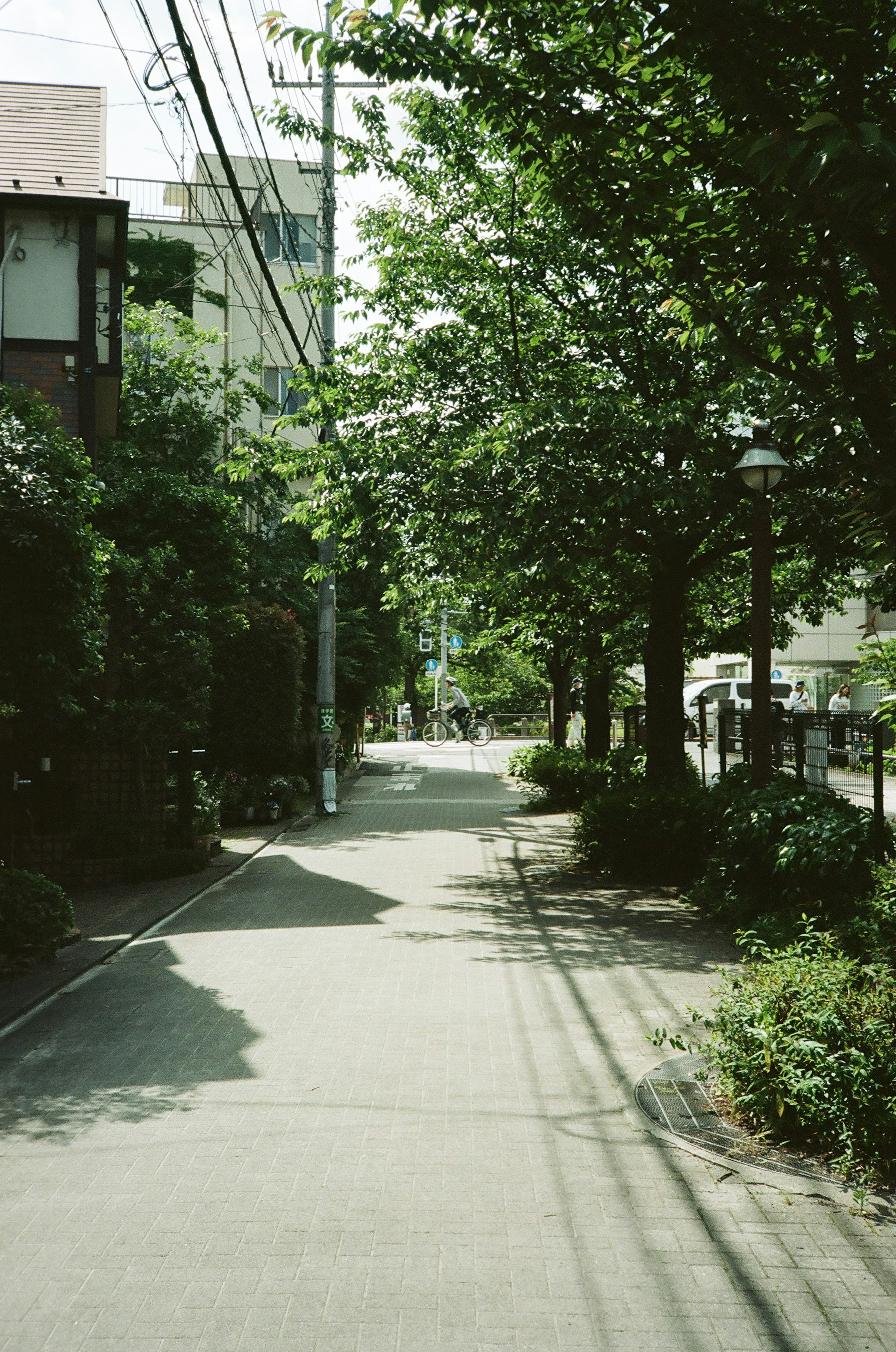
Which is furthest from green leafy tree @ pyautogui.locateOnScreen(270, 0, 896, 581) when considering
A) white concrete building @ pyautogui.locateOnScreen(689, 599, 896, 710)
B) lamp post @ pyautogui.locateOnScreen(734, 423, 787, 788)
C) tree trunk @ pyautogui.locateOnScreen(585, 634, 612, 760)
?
white concrete building @ pyautogui.locateOnScreen(689, 599, 896, 710)

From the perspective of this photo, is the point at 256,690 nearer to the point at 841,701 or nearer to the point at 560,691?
the point at 560,691

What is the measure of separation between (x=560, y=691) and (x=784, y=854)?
58.2 feet

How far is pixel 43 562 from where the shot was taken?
8094 millimetres

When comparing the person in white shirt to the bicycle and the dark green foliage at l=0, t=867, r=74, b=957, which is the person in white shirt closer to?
the bicycle

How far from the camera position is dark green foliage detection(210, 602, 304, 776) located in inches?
757

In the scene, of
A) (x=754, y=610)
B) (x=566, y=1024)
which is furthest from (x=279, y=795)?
(x=566, y=1024)

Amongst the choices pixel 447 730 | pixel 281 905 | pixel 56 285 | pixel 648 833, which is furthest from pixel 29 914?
pixel 447 730

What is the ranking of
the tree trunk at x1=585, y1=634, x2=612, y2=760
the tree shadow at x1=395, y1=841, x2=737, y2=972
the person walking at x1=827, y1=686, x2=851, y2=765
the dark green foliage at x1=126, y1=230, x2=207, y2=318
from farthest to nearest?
1. the dark green foliage at x1=126, y1=230, x2=207, y2=318
2. the tree trunk at x1=585, y1=634, x2=612, y2=760
3. the person walking at x1=827, y1=686, x2=851, y2=765
4. the tree shadow at x1=395, y1=841, x2=737, y2=972

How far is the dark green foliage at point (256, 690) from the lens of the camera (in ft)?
63.1

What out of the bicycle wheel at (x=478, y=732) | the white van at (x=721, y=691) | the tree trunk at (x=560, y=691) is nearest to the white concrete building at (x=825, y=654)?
the white van at (x=721, y=691)

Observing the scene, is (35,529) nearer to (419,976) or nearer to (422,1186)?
(419,976)

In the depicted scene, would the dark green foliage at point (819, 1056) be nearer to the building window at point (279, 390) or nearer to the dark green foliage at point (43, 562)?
the dark green foliage at point (43, 562)

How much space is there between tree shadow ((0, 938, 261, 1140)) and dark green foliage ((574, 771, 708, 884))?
5.80 metres

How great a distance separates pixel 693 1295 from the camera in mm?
3625
